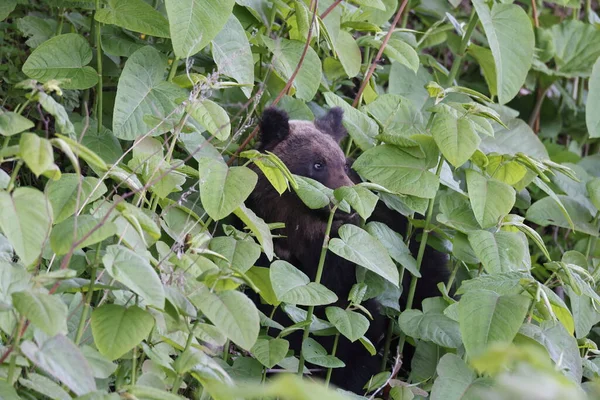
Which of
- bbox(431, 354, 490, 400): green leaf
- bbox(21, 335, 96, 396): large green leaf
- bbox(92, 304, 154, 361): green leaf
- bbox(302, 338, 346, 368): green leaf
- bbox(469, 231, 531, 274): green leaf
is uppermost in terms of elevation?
bbox(21, 335, 96, 396): large green leaf

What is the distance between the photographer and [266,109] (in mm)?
3395

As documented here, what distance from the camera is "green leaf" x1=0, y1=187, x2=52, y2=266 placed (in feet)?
5.48

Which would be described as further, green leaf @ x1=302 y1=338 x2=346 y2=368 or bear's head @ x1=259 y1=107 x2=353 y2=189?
bear's head @ x1=259 y1=107 x2=353 y2=189

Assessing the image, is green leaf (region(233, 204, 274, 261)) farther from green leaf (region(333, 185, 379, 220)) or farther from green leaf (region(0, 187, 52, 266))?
green leaf (region(0, 187, 52, 266))

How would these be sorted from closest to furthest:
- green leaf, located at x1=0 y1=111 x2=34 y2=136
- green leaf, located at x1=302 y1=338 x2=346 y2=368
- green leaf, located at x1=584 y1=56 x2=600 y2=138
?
green leaf, located at x1=0 y1=111 x2=34 y2=136, green leaf, located at x1=302 y1=338 x2=346 y2=368, green leaf, located at x1=584 y1=56 x2=600 y2=138

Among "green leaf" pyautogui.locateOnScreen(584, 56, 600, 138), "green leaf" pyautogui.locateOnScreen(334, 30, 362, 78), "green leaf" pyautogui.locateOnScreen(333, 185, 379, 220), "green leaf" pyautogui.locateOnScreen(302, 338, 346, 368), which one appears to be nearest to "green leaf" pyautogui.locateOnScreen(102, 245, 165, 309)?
"green leaf" pyautogui.locateOnScreen(333, 185, 379, 220)

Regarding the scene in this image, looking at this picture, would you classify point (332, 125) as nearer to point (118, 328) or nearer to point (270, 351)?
point (270, 351)

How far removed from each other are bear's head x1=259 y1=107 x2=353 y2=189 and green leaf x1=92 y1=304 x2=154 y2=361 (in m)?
1.66

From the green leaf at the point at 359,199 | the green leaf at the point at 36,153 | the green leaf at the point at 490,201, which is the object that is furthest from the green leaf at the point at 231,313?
the green leaf at the point at 490,201

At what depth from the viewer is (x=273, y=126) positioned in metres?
3.46

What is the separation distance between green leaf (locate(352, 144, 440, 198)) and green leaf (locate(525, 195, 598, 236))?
966 mm

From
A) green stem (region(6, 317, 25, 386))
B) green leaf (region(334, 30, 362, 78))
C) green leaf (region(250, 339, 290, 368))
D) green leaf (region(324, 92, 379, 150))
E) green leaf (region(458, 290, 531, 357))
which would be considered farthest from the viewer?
green leaf (region(334, 30, 362, 78))

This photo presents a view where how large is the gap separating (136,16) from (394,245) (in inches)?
49.5

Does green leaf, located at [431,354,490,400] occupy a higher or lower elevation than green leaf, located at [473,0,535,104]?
lower
